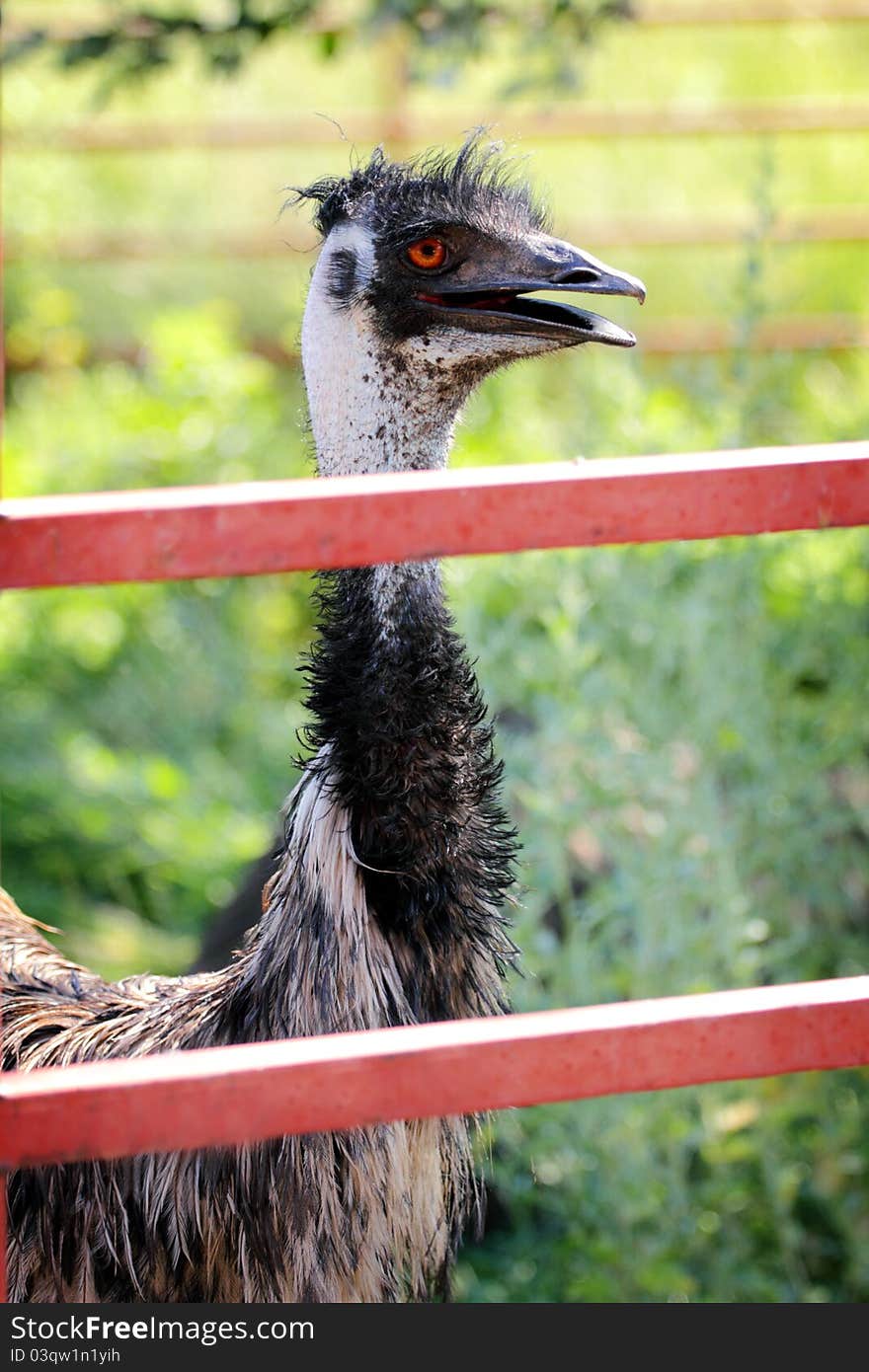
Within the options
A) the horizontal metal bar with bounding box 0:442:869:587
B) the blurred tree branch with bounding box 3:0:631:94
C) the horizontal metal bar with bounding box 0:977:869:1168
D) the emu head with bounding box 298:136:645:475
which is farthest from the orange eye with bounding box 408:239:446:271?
the blurred tree branch with bounding box 3:0:631:94

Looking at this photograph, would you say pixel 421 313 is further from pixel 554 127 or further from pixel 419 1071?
pixel 554 127

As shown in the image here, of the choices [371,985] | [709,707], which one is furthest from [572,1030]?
[709,707]

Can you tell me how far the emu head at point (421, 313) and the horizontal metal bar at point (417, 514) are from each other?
747 mm

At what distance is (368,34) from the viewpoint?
399cm

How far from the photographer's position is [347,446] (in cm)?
245

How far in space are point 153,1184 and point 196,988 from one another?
31cm

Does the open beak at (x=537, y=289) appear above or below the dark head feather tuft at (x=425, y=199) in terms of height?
below

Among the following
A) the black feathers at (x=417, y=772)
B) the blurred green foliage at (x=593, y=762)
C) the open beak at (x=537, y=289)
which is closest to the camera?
the black feathers at (x=417, y=772)

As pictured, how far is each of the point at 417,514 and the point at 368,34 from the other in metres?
2.73

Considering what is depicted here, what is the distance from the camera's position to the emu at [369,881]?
7.47 ft

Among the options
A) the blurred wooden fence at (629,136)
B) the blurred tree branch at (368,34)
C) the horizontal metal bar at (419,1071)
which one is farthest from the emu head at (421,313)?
the blurred wooden fence at (629,136)

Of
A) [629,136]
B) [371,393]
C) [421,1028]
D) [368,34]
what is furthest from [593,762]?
[629,136]

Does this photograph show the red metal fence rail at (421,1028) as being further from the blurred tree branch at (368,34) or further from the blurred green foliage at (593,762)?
the blurred tree branch at (368,34)

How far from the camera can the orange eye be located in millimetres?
2475
